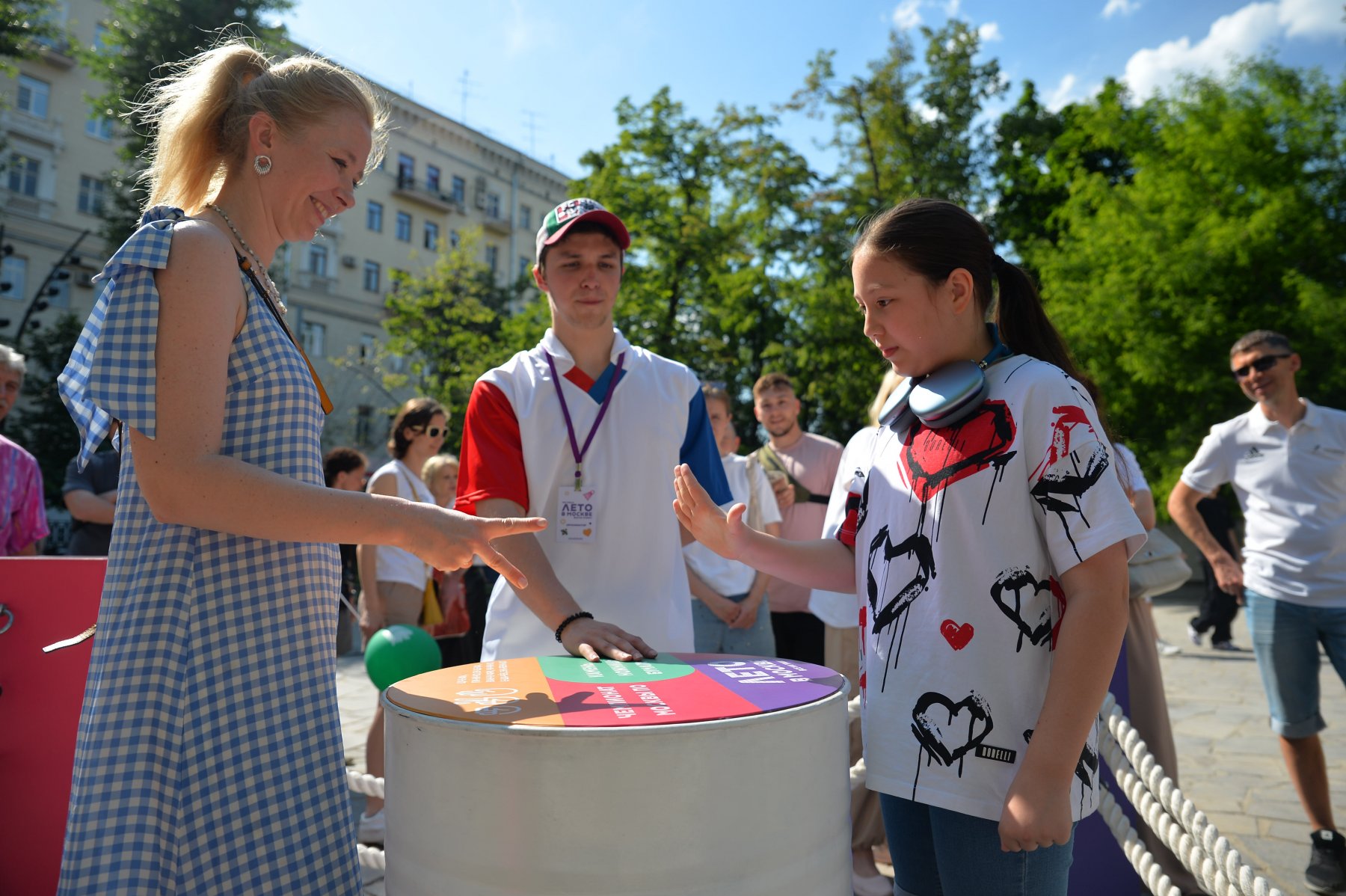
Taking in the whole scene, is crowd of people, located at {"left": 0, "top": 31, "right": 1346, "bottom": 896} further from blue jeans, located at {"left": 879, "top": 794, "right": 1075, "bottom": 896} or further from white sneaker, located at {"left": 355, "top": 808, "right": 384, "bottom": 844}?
white sneaker, located at {"left": 355, "top": 808, "right": 384, "bottom": 844}

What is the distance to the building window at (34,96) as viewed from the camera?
29.7 meters

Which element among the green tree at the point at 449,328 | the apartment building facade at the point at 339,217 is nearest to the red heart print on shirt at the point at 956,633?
the green tree at the point at 449,328

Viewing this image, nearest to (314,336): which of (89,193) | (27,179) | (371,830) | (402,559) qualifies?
(89,193)

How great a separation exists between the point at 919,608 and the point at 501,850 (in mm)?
773

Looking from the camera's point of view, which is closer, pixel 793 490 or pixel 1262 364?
pixel 1262 364

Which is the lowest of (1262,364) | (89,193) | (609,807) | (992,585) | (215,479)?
(609,807)

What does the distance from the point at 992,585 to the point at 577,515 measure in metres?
0.99

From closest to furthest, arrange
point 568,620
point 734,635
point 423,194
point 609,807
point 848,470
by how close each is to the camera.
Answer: point 609,807 → point 568,620 → point 848,470 → point 734,635 → point 423,194

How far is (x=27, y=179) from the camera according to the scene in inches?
1171

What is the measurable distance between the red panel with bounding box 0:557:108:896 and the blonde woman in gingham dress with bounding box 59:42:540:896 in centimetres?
111

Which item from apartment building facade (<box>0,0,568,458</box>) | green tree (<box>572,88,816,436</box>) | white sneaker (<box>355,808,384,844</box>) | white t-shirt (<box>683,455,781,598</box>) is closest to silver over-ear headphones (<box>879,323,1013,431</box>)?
white t-shirt (<box>683,455,781,598</box>)

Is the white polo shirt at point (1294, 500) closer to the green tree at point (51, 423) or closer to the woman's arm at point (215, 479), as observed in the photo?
the woman's arm at point (215, 479)

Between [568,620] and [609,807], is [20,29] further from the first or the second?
[609,807]

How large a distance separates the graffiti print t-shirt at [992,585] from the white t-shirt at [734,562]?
3200mm
